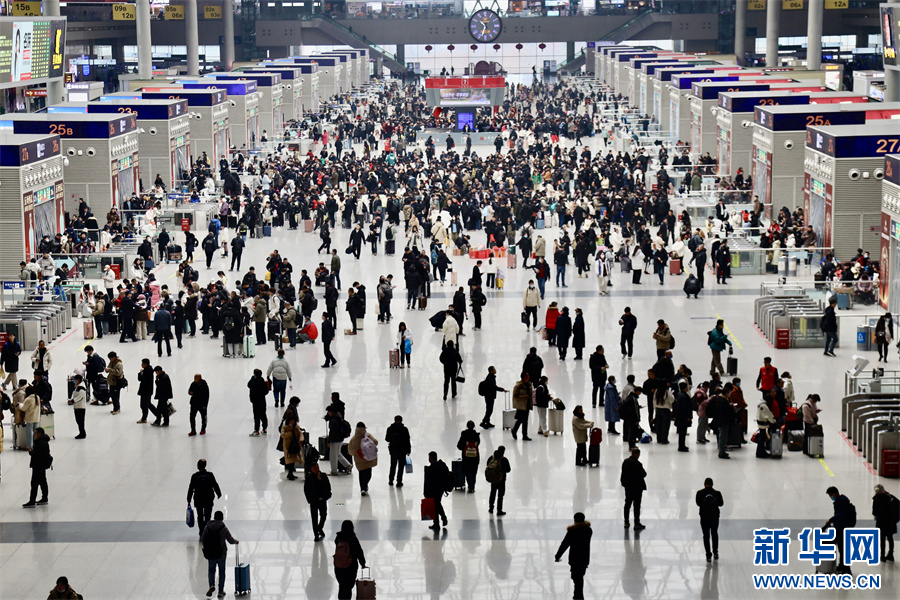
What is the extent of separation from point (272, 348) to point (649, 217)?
16.3 m

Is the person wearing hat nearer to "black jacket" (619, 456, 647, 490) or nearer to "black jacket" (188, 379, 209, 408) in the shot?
"black jacket" (619, 456, 647, 490)

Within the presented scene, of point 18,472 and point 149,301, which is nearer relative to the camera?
point 18,472

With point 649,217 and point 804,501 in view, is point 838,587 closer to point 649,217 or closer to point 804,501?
point 804,501

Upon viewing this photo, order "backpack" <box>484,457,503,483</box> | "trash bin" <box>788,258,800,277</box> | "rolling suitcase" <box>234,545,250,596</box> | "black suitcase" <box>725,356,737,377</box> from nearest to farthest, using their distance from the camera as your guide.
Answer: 1. "rolling suitcase" <box>234,545,250,596</box>
2. "backpack" <box>484,457,503,483</box>
3. "black suitcase" <box>725,356,737,377</box>
4. "trash bin" <box>788,258,800,277</box>

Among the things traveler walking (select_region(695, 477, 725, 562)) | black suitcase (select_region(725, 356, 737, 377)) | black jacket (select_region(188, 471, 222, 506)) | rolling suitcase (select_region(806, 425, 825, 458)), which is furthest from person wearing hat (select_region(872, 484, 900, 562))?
black suitcase (select_region(725, 356, 737, 377))

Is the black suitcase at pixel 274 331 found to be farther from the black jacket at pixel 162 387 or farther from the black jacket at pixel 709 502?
the black jacket at pixel 709 502

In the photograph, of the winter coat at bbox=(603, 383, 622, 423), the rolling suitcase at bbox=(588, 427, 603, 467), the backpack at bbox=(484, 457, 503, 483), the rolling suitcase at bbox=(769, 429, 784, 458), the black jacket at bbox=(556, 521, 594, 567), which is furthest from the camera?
the winter coat at bbox=(603, 383, 622, 423)

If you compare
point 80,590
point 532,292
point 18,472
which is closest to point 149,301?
point 532,292

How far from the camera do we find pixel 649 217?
131 feet

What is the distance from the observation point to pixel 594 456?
62.8 feet

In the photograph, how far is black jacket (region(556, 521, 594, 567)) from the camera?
14.4m

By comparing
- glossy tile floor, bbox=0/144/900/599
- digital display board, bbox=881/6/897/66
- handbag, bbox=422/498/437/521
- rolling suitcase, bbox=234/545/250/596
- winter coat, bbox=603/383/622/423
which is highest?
digital display board, bbox=881/6/897/66

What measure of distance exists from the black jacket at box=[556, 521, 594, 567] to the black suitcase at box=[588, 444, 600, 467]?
15.3ft

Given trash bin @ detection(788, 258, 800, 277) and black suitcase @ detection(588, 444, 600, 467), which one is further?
trash bin @ detection(788, 258, 800, 277)
